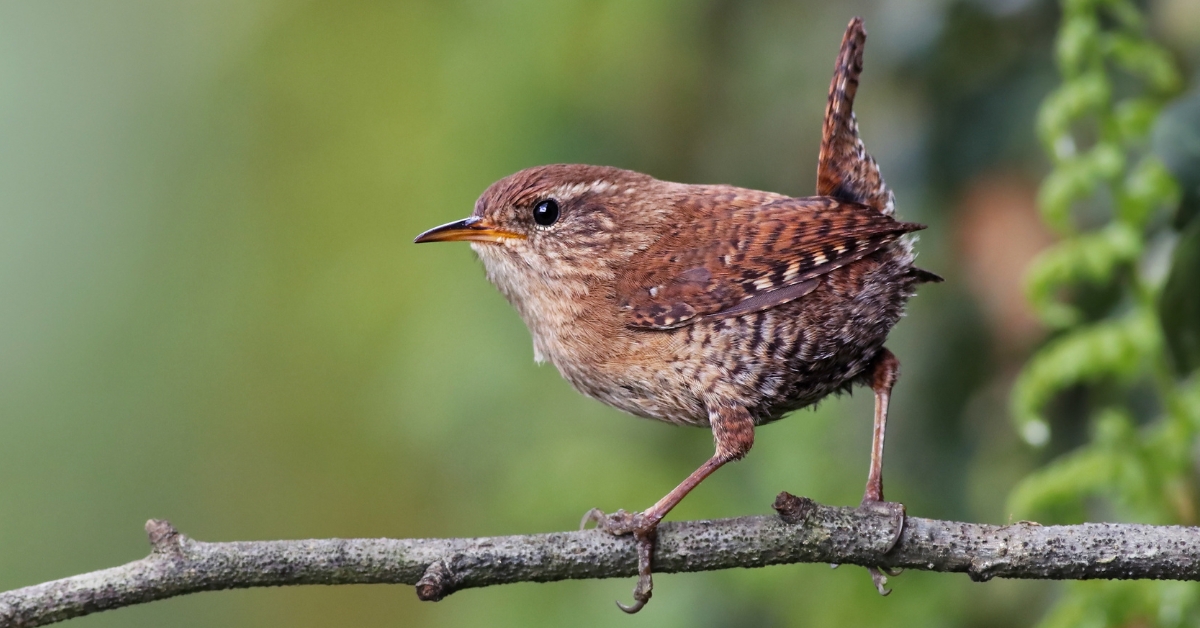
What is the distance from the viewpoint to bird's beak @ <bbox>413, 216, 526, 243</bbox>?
2.57 meters

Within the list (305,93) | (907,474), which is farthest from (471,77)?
(907,474)

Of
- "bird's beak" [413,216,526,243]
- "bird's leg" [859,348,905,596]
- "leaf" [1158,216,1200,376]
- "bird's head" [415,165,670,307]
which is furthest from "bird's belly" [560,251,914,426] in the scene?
"leaf" [1158,216,1200,376]

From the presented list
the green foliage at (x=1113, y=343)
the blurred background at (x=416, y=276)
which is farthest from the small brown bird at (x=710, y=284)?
the blurred background at (x=416, y=276)

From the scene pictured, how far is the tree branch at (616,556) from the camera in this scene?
199 centimetres

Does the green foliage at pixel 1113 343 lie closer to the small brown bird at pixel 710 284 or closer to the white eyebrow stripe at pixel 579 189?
the small brown bird at pixel 710 284

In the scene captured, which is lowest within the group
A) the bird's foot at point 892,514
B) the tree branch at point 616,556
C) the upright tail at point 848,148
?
the tree branch at point 616,556

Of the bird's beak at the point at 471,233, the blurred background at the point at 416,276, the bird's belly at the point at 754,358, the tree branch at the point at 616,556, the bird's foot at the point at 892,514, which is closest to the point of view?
the tree branch at the point at 616,556

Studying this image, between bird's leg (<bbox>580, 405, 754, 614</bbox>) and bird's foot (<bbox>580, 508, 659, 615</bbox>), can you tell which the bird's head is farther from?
bird's foot (<bbox>580, 508, 659, 615</bbox>)

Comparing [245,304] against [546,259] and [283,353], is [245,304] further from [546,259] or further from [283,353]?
[546,259]

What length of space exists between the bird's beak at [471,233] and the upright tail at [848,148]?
0.75 metres

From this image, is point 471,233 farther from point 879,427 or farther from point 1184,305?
point 1184,305

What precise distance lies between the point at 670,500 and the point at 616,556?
0.63 ft

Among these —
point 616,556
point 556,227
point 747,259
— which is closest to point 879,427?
point 747,259

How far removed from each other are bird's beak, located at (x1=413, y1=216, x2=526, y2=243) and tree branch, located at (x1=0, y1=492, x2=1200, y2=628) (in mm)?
735
